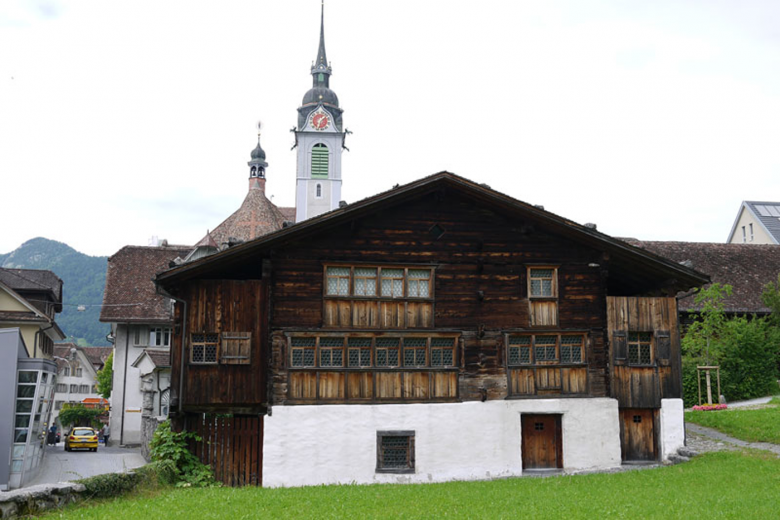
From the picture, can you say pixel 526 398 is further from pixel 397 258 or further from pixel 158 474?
pixel 158 474

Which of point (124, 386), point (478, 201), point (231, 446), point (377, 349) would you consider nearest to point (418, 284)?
point (377, 349)

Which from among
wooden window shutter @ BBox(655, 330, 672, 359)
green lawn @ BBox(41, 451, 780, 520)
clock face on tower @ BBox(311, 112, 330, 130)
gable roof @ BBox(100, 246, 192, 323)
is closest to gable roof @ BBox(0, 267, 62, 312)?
gable roof @ BBox(100, 246, 192, 323)

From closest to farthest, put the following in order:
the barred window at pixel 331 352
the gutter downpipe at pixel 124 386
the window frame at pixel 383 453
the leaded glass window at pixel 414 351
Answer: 1. the window frame at pixel 383 453
2. the barred window at pixel 331 352
3. the leaded glass window at pixel 414 351
4. the gutter downpipe at pixel 124 386

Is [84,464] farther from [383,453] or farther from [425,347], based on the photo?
[425,347]

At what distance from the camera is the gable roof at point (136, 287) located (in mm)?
39062

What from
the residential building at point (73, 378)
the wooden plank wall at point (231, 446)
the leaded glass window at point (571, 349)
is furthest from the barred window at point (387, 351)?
the residential building at point (73, 378)

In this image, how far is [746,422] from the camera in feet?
86.8

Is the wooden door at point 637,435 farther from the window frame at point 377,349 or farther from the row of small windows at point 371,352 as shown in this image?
the row of small windows at point 371,352

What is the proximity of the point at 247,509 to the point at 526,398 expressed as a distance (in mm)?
10587

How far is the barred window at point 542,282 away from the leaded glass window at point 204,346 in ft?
32.3

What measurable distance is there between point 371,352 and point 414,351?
134 centimetres

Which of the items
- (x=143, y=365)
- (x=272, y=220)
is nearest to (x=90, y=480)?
(x=143, y=365)

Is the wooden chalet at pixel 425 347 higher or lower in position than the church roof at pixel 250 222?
lower

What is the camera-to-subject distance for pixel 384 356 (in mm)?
23250
